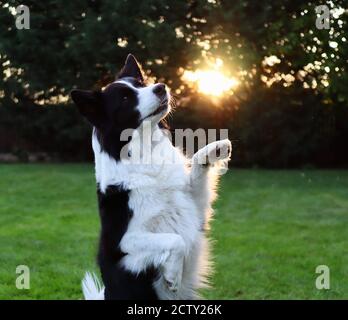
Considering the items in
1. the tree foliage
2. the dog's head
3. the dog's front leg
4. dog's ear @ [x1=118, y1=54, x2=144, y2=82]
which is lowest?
the dog's front leg

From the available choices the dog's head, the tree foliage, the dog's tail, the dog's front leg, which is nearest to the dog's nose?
the dog's head

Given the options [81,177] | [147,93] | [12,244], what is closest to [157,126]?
[147,93]

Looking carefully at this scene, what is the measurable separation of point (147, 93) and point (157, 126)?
0.29m

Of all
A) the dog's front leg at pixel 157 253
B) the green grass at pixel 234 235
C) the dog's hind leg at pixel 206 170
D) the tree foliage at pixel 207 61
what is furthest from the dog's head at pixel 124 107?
the tree foliage at pixel 207 61

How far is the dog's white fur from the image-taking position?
3.64 meters

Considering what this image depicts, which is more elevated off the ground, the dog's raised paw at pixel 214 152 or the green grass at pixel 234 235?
the dog's raised paw at pixel 214 152

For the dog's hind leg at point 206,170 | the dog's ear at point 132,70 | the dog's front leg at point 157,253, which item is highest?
the dog's ear at point 132,70

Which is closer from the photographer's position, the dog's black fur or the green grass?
the dog's black fur

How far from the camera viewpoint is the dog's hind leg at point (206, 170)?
3.82 meters

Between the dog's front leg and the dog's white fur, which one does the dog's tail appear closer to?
the dog's white fur

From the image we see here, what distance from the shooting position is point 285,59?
50.6 feet

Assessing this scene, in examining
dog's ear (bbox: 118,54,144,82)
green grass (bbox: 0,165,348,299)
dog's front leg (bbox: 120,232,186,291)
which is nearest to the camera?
dog's front leg (bbox: 120,232,186,291)

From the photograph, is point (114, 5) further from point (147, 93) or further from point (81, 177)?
point (147, 93)

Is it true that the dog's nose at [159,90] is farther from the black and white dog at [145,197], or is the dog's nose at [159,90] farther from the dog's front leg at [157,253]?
the dog's front leg at [157,253]
